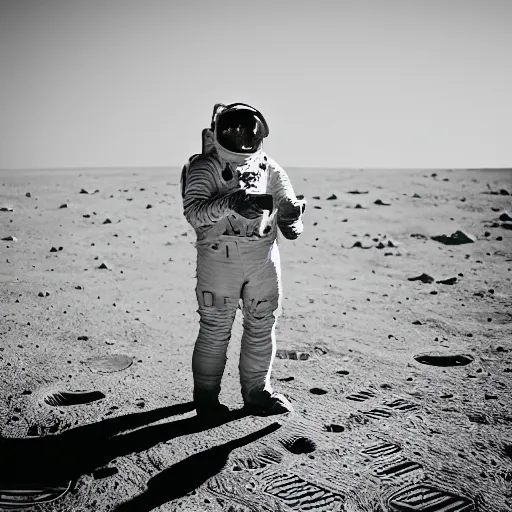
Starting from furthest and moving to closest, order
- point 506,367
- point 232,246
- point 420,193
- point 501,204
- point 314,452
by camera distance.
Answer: point 420,193 → point 501,204 → point 506,367 → point 232,246 → point 314,452

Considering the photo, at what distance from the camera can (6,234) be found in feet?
27.3

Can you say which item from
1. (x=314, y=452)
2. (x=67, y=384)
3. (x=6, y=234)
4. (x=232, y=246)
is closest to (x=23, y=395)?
(x=67, y=384)

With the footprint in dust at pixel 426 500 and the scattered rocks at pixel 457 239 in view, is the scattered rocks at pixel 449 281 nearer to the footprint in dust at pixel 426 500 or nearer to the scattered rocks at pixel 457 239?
the scattered rocks at pixel 457 239

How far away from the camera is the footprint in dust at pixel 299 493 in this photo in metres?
2.60

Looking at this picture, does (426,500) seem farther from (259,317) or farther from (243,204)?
(243,204)

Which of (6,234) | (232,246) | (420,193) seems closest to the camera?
(232,246)

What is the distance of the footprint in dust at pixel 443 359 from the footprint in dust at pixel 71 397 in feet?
8.26

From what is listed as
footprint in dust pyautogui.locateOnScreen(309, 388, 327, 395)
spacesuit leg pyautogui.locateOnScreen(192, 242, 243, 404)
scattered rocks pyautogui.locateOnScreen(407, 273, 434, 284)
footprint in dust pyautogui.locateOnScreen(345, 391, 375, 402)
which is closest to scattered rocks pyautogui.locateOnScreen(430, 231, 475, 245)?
scattered rocks pyautogui.locateOnScreen(407, 273, 434, 284)

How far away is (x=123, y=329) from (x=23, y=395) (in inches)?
53.5

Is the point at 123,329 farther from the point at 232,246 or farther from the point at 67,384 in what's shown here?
the point at 232,246

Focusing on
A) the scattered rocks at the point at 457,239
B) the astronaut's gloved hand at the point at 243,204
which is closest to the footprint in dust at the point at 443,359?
the astronaut's gloved hand at the point at 243,204

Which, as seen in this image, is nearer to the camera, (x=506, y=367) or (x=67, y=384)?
(x=67, y=384)

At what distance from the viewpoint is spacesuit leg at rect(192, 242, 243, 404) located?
3328 millimetres

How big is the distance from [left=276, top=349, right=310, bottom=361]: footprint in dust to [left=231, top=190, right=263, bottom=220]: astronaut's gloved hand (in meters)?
1.79
